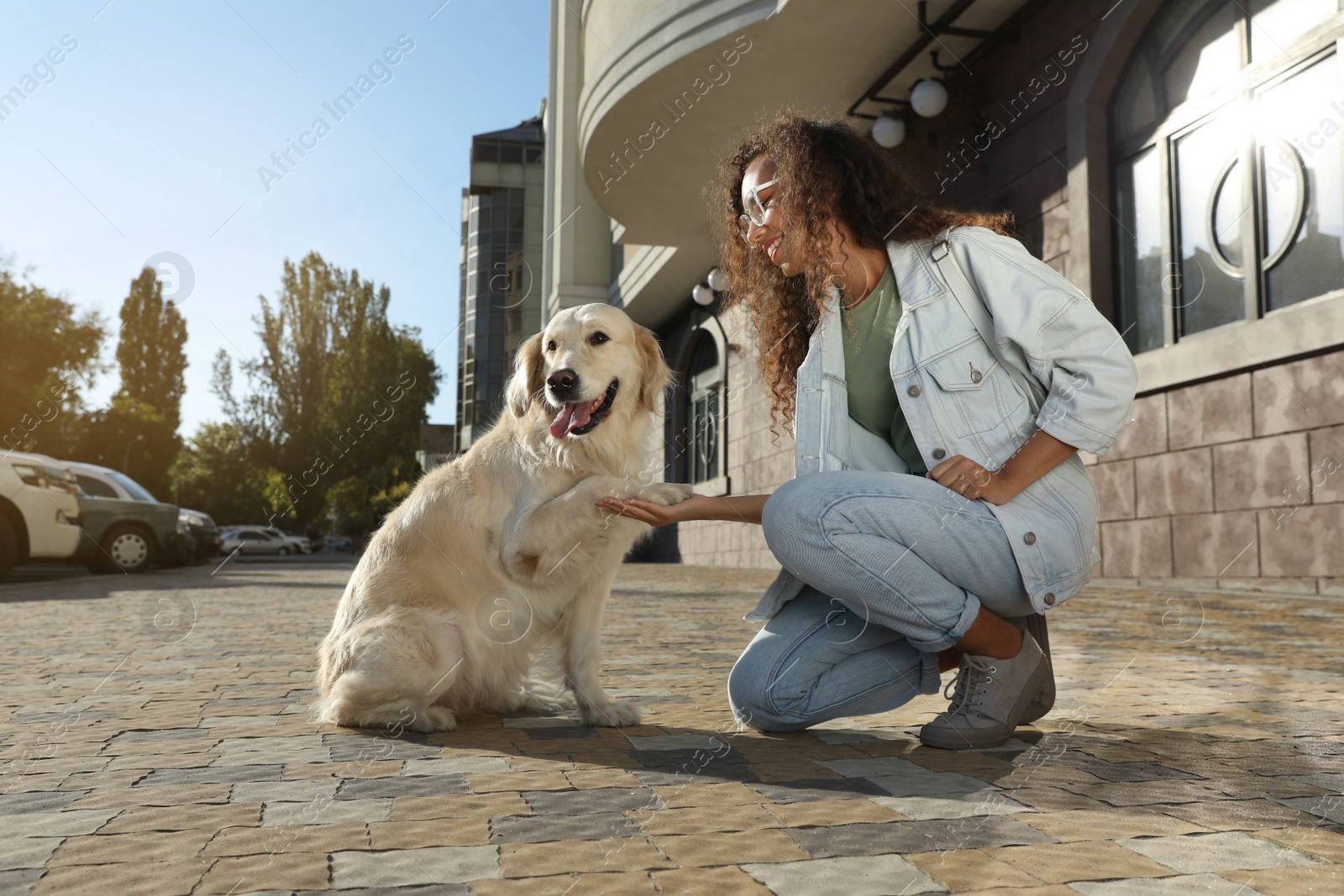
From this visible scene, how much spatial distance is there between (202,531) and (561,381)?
16701 mm

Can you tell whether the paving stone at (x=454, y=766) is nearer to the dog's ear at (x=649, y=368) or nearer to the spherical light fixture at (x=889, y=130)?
the dog's ear at (x=649, y=368)

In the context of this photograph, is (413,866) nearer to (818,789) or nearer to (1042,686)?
(818,789)

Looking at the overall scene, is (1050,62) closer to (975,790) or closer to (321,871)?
(975,790)

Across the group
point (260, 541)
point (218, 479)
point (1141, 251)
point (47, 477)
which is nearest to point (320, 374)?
point (260, 541)

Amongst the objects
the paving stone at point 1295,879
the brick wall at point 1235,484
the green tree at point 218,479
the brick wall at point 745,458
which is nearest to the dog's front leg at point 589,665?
the paving stone at point 1295,879

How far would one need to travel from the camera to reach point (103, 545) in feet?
43.1

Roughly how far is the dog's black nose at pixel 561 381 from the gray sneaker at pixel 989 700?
1.51 meters

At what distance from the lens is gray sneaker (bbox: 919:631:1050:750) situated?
2.46 m

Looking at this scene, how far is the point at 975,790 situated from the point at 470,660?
5.24 feet

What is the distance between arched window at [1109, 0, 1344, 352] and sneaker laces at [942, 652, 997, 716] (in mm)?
5383

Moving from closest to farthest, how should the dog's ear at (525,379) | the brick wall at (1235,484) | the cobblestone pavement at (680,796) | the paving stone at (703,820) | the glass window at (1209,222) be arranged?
the cobblestone pavement at (680,796) → the paving stone at (703,820) → the dog's ear at (525,379) → the brick wall at (1235,484) → the glass window at (1209,222)

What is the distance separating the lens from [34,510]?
1070 centimetres

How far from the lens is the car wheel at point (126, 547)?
43.4ft

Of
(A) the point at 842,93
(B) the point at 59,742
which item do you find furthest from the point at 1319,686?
(A) the point at 842,93
